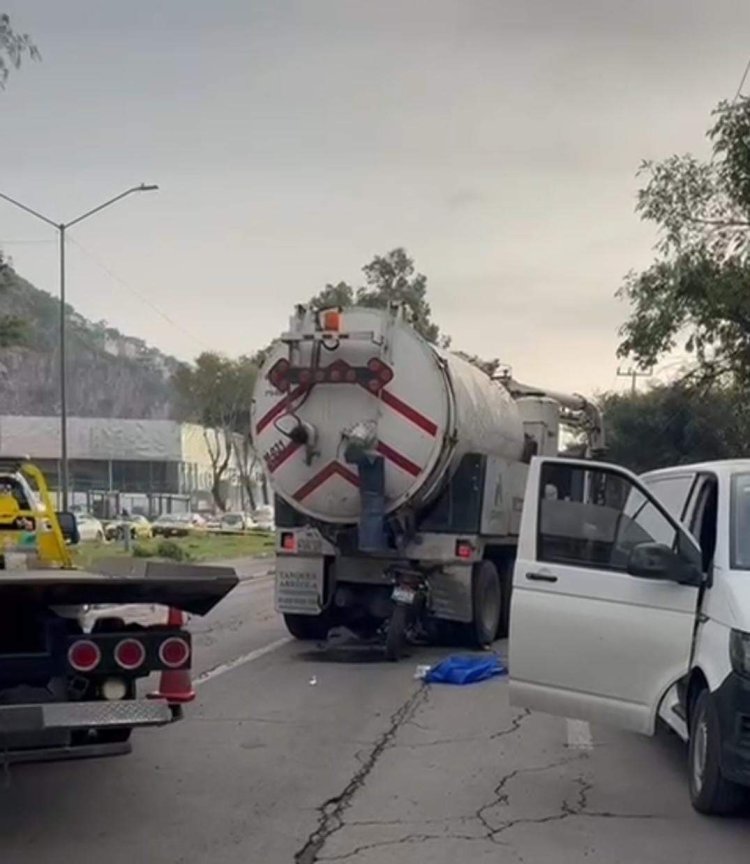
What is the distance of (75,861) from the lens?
5793 mm

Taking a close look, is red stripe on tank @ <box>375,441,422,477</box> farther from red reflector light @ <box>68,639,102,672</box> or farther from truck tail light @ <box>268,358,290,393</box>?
red reflector light @ <box>68,639,102,672</box>

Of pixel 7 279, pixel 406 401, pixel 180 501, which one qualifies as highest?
pixel 7 279

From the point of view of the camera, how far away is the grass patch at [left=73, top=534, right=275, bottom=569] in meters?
32.7

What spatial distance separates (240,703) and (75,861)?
14.2ft

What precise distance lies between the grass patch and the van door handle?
60.9 ft

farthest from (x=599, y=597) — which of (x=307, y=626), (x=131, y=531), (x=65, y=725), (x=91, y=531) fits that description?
(x=131, y=531)

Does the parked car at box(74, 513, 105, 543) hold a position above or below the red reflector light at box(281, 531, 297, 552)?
below

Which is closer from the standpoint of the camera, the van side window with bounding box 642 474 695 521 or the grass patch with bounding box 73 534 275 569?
the van side window with bounding box 642 474 695 521

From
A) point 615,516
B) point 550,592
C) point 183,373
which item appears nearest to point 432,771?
point 550,592

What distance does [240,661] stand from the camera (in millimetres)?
12742

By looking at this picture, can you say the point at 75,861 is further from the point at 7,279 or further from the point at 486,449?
the point at 7,279

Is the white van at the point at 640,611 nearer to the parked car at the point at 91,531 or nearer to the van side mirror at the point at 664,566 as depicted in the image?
the van side mirror at the point at 664,566

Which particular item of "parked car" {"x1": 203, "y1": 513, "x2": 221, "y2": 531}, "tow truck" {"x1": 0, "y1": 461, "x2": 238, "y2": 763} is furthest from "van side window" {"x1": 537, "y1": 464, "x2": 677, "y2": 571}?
"parked car" {"x1": 203, "y1": 513, "x2": 221, "y2": 531}

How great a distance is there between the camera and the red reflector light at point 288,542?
13.3 m
